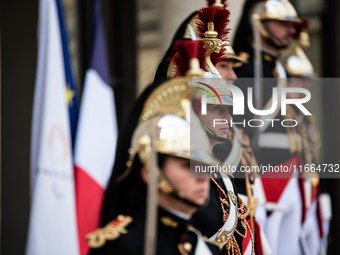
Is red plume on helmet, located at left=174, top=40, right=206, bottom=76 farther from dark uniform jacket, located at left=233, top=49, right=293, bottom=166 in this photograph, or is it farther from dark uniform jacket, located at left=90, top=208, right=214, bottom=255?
dark uniform jacket, located at left=233, top=49, right=293, bottom=166

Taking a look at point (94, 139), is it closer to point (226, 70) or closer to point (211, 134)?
point (226, 70)

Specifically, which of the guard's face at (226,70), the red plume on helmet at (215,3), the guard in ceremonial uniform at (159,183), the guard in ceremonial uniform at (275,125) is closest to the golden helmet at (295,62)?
the guard in ceremonial uniform at (275,125)

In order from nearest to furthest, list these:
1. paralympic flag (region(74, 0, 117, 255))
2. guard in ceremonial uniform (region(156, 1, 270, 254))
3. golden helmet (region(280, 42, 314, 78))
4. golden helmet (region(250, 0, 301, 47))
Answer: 1. guard in ceremonial uniform (region(156, 1, 270, 254))
2. paralympic flag (region(74, 0, 117, 255))
3. golden helmet (region(250, 0, 301, 47))
4. golden helmet (region(280, 42, 314, 78))

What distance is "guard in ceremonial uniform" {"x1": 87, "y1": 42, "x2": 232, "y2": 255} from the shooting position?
2764 millimetres

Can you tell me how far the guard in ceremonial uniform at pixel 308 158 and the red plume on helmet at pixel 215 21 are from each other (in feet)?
7.34

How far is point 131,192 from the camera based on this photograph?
9.33 ft

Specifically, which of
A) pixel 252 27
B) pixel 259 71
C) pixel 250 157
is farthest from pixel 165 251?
pixel 252 27

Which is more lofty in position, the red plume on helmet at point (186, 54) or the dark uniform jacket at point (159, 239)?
the red plume on helmet at point (186, 54)

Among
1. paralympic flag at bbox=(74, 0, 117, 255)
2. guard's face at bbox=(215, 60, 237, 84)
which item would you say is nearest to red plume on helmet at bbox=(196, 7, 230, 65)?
guard's face at bbox=(215, 60, 237, 84)

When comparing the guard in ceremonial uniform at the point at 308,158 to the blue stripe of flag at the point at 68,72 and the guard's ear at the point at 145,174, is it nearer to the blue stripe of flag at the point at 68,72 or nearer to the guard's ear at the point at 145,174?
the blue stripe of flag at the point at 68,72

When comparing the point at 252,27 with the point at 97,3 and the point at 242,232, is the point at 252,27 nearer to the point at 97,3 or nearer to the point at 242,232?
the point at 97,3

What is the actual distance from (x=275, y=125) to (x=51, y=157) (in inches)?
58.9

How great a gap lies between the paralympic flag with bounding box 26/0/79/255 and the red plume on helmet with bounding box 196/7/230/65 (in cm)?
174

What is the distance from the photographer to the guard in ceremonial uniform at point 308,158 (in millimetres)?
5859
